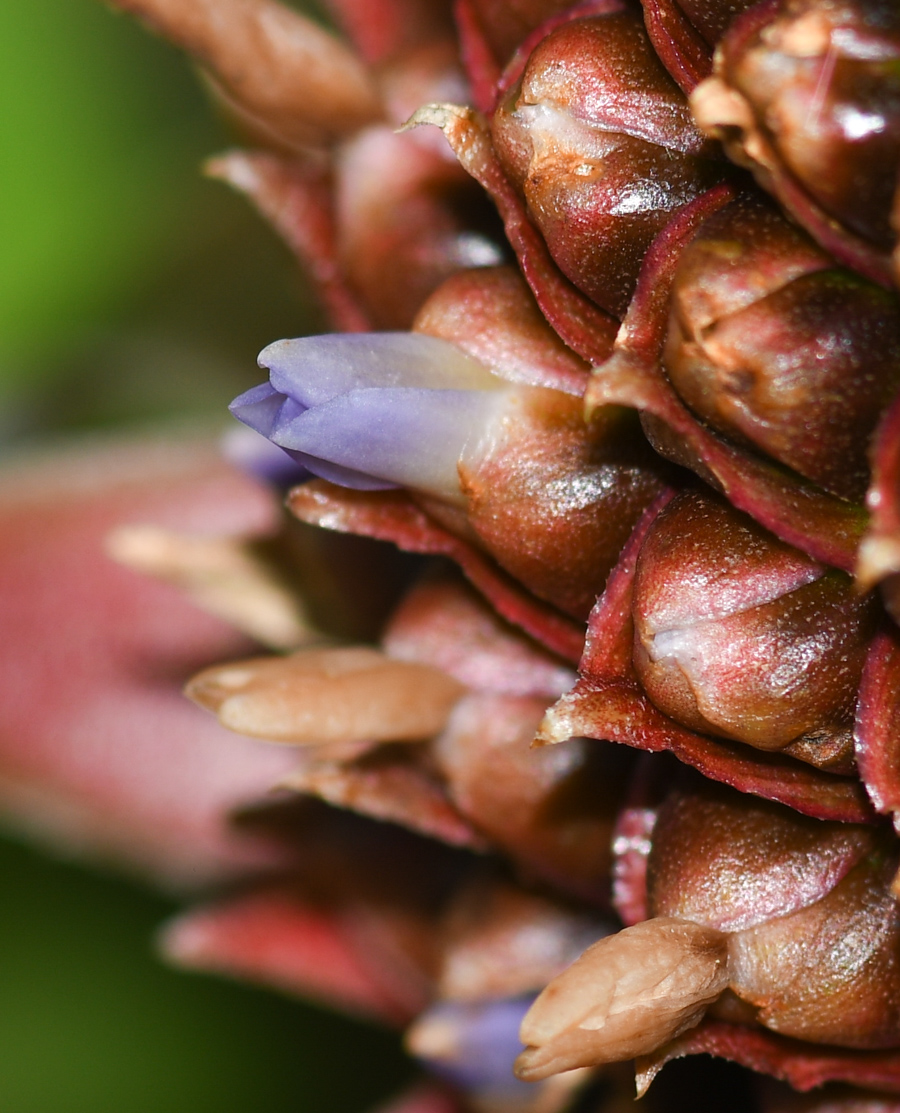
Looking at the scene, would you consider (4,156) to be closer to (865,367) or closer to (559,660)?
(559,660)

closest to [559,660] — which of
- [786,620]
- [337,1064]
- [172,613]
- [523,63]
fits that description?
[786,620]

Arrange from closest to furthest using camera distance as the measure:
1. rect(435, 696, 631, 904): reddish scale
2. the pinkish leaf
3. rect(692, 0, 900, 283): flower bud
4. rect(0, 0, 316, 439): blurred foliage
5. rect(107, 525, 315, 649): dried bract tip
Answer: rect(692, 0, 900, 283): flower bud
rect(435, 696, 631, 904): reddish scale
rect(107, 525, 315, 649): dried bract tip
the pinkish leaf
rect(0, 0, 316, 439): blurred foliage

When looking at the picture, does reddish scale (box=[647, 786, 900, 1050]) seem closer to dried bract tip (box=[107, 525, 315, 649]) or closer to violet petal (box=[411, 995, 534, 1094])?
violet petal (box=[411, 995, 534, 1094])

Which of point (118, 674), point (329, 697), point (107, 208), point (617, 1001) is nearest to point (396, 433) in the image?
point (329, 697)

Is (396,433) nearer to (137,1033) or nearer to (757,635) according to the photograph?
(757,635)

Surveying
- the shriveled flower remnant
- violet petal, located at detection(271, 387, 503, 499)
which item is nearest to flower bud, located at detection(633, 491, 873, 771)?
the shriveled flower remnant

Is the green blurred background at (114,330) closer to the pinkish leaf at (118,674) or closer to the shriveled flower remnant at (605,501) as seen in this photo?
the pinkish leaf at (118,674)
